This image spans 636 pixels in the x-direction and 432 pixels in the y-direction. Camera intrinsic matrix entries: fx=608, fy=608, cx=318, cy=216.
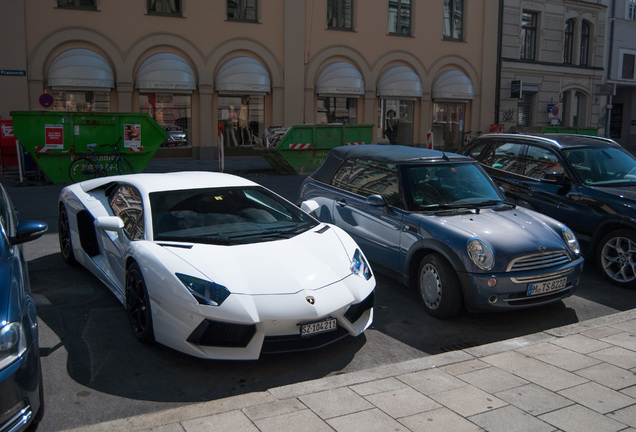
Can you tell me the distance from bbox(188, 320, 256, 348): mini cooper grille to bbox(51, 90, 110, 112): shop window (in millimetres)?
18485

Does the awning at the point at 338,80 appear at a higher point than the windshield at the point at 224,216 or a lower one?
higher

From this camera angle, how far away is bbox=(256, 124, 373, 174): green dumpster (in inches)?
701

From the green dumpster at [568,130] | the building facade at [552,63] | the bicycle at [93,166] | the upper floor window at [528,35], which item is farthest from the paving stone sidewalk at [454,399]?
the upper floor window at [528,35]

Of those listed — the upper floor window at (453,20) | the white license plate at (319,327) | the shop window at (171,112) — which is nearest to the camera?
the white license plate at (319,327)

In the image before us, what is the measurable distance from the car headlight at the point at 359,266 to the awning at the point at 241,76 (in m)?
18.3

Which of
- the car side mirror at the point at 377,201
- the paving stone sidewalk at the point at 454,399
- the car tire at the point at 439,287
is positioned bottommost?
the paving stone sidewalk at the point at 454,399

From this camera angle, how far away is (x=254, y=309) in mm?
4309

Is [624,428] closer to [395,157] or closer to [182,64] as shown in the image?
[395,157]

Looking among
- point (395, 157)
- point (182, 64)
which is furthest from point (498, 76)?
point (395, 157)

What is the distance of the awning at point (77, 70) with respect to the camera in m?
20.0

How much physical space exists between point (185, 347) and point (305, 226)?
1725mm

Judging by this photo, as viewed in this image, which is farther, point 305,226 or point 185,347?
point 305,226

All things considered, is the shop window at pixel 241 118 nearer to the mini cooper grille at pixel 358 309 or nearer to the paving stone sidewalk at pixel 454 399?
the mini cooper grille at pixel 358 309

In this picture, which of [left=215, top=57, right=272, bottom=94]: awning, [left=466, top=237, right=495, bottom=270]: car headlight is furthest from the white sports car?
[left=215, top=57, right=272, bottom=94]: awning
